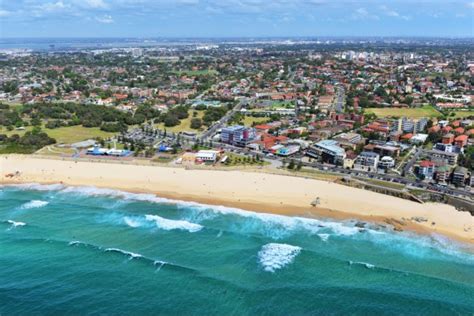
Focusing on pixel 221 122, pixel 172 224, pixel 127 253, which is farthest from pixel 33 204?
pixel 221 122

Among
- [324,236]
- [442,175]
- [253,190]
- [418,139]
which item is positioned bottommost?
[324,236]

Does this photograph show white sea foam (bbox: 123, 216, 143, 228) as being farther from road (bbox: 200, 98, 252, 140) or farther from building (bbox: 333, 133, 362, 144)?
building (bbox: 333, 133, 362, 144)

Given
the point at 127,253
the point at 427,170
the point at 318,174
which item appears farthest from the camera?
the point at 318,174

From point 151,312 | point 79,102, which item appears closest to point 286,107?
point 79,102

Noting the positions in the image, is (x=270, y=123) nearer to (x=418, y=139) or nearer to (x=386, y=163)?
(x=418, y=139)

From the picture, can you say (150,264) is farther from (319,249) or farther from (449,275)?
(449,275)

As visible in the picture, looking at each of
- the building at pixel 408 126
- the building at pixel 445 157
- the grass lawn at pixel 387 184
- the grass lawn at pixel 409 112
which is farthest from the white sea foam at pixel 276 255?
the grass lawn at pixel 409 112
